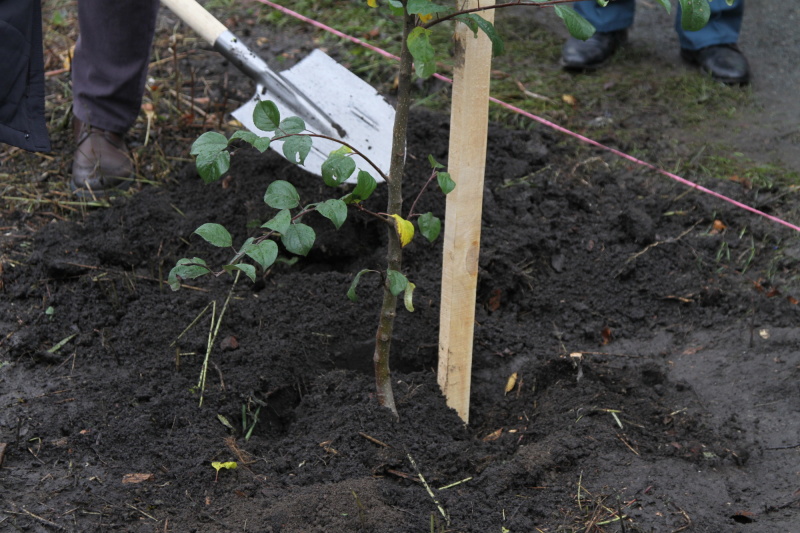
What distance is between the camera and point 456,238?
1.81 meters

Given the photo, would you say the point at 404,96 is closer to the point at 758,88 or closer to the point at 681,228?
the point at 681,228

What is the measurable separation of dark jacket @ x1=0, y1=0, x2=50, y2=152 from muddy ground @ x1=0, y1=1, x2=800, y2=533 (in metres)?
0.36

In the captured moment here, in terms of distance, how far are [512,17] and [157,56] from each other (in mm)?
1844

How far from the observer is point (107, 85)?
2859 millimetres

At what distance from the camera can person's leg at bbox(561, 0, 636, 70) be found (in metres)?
3.76

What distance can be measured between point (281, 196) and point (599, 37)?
2872 millimetres

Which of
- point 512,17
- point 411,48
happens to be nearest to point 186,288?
point 411,48

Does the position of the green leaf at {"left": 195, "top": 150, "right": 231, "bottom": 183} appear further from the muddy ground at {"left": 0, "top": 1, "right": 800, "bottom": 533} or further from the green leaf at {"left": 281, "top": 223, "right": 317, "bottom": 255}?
the muddy ground at {"left": 0, "top": 1, "right": 800, "bottom": 533}

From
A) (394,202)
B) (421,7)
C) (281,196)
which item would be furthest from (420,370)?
(421,7)

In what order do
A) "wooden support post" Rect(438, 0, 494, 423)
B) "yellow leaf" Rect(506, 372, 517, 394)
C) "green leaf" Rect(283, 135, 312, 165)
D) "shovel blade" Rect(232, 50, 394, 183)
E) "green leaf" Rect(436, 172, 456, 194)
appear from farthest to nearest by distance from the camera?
"shovel blade" Rect(232, 50, 394, 183) → "yellow leaf" Rect(506, 372, 517, 394) → "wooden support post" Rect(438, 0, 494, 423) → "green leaf" Rect(436, 172, 456, 194) → "green leaf" Rect(283, 135, 312, 165)

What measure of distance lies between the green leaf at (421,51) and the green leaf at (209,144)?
1.17 feet

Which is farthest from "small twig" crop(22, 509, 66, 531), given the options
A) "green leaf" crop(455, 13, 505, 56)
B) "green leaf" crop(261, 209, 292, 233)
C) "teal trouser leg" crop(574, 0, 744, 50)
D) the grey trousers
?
"teal trouser leg" crop(574, 0, 744, 50)

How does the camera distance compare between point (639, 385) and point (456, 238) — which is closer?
point (456, 238)

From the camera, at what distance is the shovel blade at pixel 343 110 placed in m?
2.68
